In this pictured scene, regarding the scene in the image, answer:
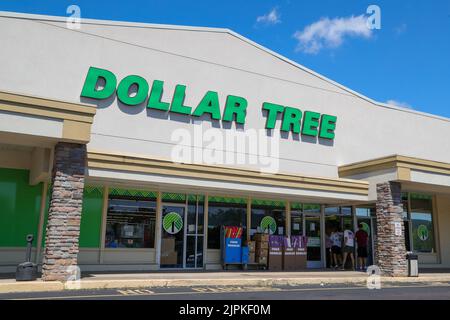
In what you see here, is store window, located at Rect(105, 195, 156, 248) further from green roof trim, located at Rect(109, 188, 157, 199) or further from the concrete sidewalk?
the concrete sidewalk

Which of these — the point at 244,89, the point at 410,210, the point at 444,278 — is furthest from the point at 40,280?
the point at 410,210

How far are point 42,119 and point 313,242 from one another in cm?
1324

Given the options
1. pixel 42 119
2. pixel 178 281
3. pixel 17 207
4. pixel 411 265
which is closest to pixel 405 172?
pixel 411 265

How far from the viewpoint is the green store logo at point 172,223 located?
58.3 ft

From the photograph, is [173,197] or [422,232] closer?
[173,197]

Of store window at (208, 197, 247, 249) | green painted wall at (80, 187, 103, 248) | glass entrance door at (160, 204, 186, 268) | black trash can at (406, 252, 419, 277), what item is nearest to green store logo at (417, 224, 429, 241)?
black trash can at (406, 252, 419, 277)

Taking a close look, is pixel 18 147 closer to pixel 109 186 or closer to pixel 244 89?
pixel 109 186

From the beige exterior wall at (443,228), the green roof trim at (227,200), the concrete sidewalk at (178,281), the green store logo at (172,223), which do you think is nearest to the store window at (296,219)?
the green roof trim at (227,200)

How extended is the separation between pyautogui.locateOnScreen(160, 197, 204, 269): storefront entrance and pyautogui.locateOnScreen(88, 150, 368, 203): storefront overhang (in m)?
1.16

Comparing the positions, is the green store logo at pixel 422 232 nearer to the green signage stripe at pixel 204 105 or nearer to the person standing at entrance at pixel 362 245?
the person standing at entrance at pixel 362 245

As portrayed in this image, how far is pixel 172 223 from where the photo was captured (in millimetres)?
17922

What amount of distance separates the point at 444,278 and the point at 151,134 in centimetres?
1243

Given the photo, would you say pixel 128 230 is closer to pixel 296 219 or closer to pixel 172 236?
pixel 172 236

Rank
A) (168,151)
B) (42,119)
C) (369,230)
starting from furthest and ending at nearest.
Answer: (369,230)
(168,151)
(42,119)
